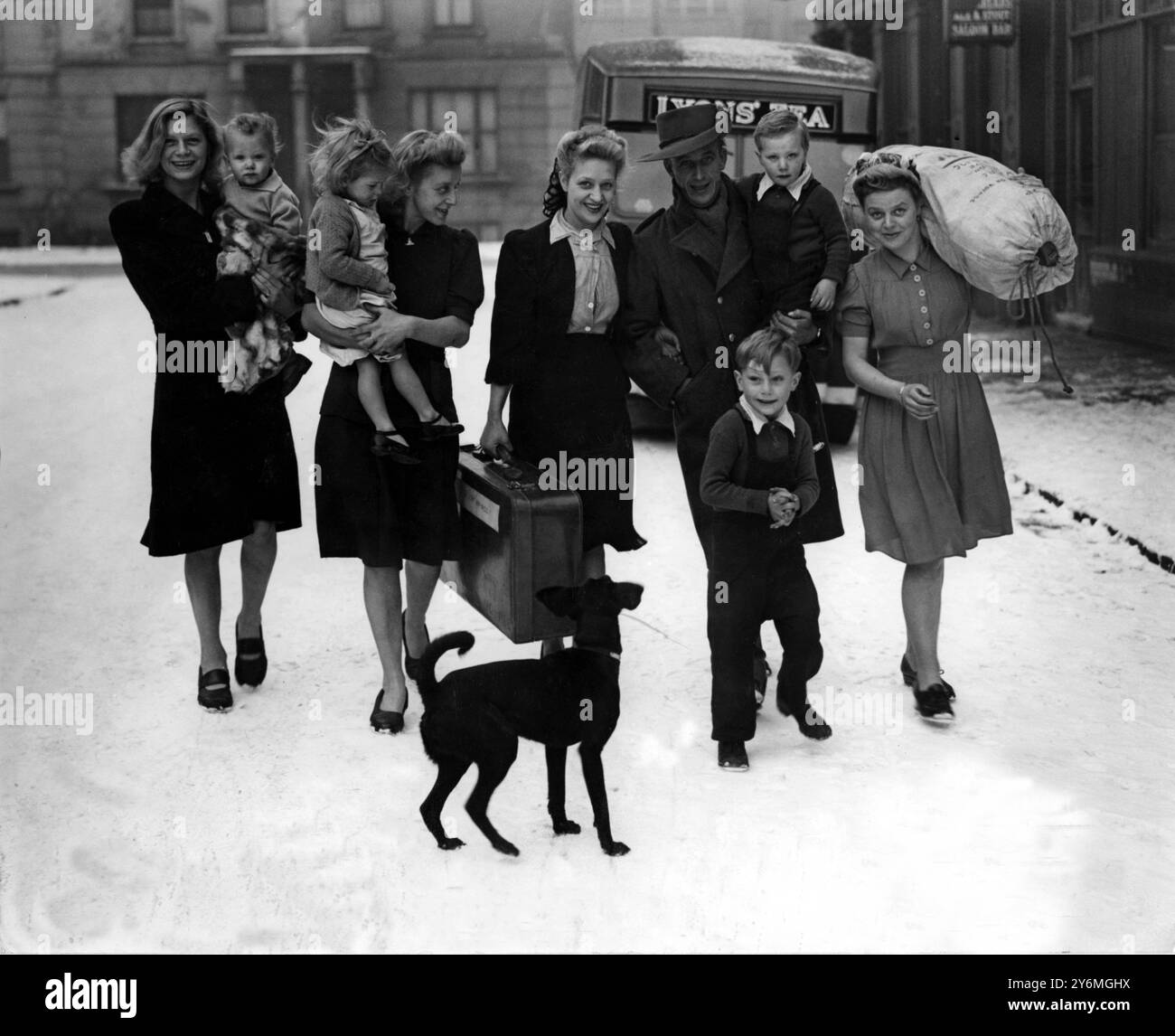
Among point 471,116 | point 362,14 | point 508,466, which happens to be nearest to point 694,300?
point 508,466

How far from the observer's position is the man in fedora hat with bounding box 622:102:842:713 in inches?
194

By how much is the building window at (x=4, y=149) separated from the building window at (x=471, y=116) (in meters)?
6.89

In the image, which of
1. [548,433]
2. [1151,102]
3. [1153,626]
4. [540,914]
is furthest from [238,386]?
[1151,102]

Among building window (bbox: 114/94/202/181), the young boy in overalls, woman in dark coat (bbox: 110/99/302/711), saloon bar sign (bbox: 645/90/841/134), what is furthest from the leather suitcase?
building window (bbox: 114/94/202/181)

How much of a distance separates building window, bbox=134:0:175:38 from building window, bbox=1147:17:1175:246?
18738 millimetres

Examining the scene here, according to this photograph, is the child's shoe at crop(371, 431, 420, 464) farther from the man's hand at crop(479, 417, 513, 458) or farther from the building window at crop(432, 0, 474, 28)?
the building window at crop(432, 0, 474, 28)

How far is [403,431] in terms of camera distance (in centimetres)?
493

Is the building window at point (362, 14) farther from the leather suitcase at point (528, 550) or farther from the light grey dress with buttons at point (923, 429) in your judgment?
the leather suitcase at point (528, 550)

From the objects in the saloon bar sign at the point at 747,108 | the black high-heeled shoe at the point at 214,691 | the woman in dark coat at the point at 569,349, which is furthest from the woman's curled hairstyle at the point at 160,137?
the saloon bar sign at the point at 747,108

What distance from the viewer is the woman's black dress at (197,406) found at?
4.93 metres

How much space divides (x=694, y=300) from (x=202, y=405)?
170cm
